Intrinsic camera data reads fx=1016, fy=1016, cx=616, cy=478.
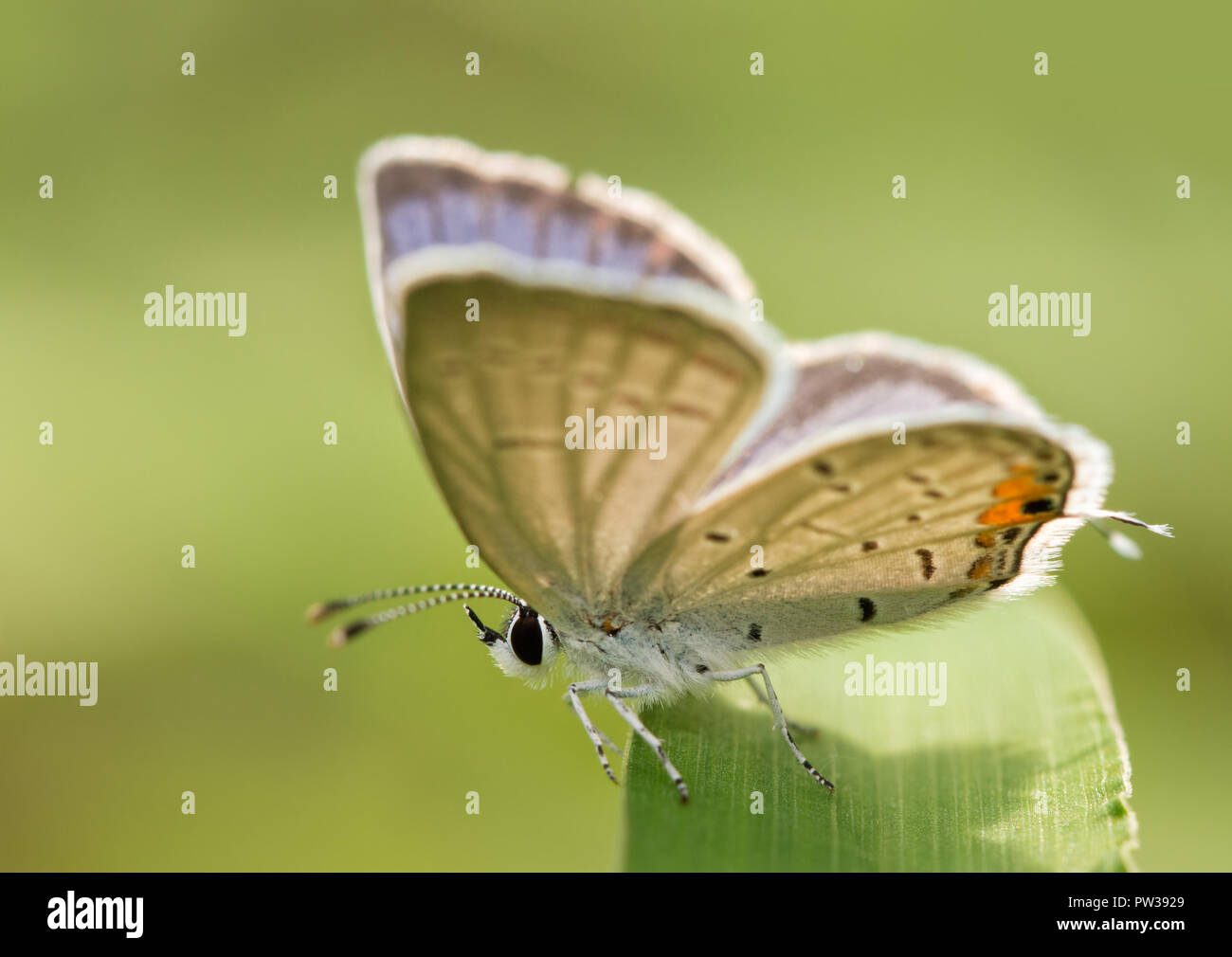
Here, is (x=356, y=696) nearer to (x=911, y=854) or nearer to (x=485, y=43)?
(x=911, y=854)

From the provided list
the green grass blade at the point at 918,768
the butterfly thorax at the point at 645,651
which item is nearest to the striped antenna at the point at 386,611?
the butterfly thorax at the point at 645,651

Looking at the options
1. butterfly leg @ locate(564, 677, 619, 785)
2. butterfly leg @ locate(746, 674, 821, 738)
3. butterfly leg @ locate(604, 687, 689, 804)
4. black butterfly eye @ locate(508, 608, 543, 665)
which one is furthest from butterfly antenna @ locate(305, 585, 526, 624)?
butterfly leg @ locate(746, 674, 821, 738)

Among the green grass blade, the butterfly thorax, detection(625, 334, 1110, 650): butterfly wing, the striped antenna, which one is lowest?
the green grass blade

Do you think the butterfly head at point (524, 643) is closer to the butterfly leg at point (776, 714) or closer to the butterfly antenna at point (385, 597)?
the butterfly antenna at point (385, 597)

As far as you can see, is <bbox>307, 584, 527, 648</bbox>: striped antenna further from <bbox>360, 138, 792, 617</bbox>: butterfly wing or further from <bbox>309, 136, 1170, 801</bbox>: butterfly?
<bbox>360, 138, 792, 617</bbox>: butterfly wing

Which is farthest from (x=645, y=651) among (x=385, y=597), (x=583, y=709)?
(x=385, y=597)
